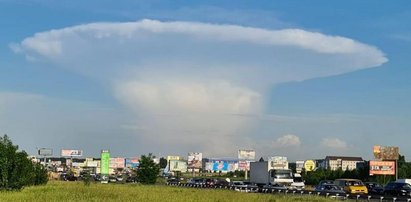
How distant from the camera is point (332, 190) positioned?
50.0m

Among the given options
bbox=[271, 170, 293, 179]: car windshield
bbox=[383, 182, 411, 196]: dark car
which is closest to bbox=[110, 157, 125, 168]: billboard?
bbox=[271, 170, 293, 179]: car windshield

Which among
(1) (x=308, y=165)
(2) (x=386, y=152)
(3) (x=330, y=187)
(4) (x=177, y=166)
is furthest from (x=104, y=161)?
(3) (x=330, y=187)

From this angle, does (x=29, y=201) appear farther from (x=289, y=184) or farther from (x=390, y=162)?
(x=390, y=162)

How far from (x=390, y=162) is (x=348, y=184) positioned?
42377mm

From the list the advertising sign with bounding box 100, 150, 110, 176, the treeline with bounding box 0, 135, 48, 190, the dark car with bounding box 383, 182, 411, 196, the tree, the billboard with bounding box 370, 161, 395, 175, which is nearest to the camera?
the treeline with bounding box 0, 135, 48, 190

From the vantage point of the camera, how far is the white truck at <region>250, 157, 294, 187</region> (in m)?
65.0

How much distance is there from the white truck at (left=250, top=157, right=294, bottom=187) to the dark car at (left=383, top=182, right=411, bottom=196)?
45.7 ft

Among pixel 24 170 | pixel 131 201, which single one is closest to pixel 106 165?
pixel 24 170

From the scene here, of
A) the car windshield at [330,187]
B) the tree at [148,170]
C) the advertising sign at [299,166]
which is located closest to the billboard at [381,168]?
the tree at [148,170]

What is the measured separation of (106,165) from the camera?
114 metres

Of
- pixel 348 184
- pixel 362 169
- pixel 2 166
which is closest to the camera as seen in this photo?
pixel 2 166

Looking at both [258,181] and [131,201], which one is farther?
[258,181]

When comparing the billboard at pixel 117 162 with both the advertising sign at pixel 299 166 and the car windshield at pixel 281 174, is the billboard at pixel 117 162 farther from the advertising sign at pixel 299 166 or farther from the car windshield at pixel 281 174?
the car windshield at pixel 281 174

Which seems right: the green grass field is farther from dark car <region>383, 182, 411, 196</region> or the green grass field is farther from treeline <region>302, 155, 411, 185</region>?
treeline <region>302, 155, 411, 185</region>
